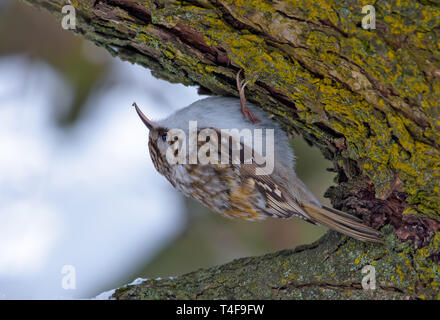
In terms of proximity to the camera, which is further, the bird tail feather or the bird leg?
the bird leg

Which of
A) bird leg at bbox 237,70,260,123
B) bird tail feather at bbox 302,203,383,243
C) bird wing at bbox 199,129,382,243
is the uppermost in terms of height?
bird leg at bbox 237,70,260,123

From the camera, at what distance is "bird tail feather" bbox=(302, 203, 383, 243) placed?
1.68m

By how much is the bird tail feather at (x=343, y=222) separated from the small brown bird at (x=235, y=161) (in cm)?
1

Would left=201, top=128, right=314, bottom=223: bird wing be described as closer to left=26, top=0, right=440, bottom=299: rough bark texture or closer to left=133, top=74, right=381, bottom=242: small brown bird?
left=133, top=74, right=381, bottom=242: small brown bird

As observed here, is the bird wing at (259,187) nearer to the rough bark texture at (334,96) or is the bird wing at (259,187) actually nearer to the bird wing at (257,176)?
the bird wing at (257,176)

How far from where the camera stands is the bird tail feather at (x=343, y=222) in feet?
5.50

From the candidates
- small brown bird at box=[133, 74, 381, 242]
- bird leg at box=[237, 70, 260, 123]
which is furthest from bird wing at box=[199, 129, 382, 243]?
bird leg at box=[237, 70, 260, 123]

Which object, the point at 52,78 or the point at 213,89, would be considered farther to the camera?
the point at 52,78

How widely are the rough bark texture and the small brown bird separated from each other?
0.15m
